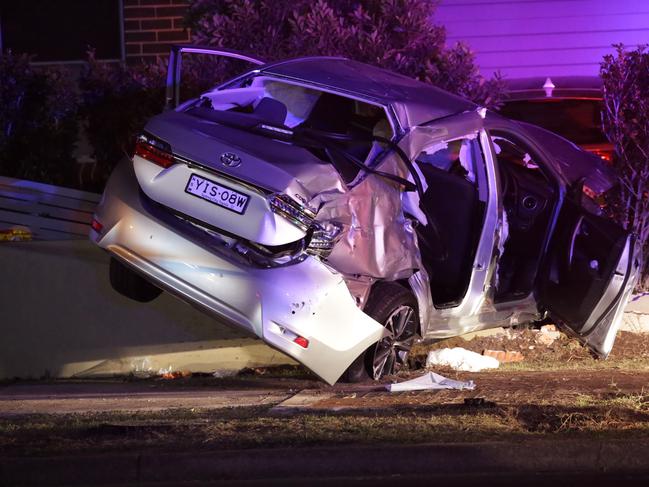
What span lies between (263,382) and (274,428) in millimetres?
2113

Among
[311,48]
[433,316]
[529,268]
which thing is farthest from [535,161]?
[311,48]

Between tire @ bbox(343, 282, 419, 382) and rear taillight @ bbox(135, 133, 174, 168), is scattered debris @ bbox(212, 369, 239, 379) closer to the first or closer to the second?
tire @ bbox(343, 282, 419, 382)

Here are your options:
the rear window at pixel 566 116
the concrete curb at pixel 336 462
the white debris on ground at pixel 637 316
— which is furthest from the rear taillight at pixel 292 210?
the rear window at pixel 566 116

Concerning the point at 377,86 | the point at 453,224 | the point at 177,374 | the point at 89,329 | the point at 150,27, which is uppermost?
the point at 377,86

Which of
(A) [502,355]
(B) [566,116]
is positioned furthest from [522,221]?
(B) [566,116]

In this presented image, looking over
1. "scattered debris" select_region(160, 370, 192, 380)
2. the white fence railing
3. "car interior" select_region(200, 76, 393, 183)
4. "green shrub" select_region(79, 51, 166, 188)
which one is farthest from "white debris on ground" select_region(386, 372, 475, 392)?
"green shrub" select_region(79, 51, 166, 188)

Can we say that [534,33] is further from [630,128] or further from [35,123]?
[35,123]

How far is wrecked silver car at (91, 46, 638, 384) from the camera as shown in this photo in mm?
6273

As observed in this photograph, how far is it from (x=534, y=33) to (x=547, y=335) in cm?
440

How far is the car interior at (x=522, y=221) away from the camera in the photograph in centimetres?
833

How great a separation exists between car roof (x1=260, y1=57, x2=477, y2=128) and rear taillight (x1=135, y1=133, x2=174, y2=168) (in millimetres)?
1177

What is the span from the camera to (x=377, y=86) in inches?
288

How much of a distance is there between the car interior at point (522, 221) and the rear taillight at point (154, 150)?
2802 mm

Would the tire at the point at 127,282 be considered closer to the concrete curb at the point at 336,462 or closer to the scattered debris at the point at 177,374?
the scattered debris at the point at 177,374
